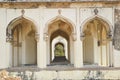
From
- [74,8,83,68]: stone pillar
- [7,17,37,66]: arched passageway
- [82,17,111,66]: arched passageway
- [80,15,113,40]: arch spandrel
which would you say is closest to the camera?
[74,8,83,68]: stone pillar

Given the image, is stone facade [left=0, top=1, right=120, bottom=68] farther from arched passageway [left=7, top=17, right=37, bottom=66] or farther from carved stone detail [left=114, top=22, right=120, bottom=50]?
arched passageway [left=7, top=17, right=37, bottom=66]

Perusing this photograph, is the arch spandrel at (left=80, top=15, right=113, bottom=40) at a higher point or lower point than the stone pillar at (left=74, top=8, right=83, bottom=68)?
higher

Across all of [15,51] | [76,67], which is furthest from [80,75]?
[15,51]

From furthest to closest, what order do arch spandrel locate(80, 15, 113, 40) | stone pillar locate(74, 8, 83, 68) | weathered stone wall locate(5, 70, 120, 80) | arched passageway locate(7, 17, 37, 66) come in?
arched passageway locate(7, 17, 37, 66) < arch spandrel locate(80, 15, 113, 40) < stone pillar locate(74, 8, 83, 68) < weathered stone wall locate(5, 70, 120, 80)

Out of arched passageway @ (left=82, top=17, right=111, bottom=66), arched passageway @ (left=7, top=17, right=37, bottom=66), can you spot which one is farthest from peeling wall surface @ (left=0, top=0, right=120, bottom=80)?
arched passageway @ (left=82, top=17, right=111, bottom=66)

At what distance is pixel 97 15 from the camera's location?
15703 mm

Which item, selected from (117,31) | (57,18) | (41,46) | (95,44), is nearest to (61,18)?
(57,18)

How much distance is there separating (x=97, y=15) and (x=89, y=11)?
446 millimetres

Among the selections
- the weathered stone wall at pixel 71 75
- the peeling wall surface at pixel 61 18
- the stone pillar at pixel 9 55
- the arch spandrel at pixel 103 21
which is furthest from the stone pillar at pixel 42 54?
the arch spandrel at pixel 103 21

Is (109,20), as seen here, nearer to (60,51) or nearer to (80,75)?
(80,75)

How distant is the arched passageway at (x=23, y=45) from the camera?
17812 mm

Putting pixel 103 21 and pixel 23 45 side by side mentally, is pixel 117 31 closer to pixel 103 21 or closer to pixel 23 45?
pixel 103 21

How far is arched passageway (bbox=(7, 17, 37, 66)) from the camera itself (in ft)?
58.4

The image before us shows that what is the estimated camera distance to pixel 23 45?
18.9 meters
